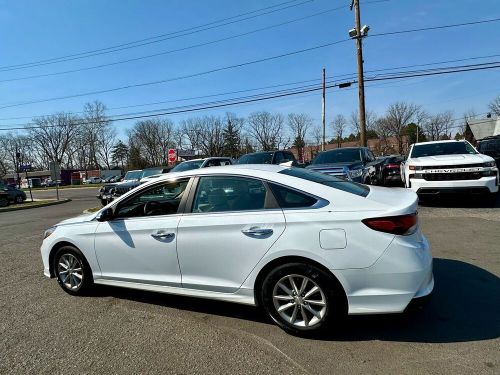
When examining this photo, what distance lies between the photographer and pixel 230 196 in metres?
3.69

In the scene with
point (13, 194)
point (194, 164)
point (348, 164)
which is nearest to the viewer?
point (348, 164)

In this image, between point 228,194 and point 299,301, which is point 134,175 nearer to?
point 228,194

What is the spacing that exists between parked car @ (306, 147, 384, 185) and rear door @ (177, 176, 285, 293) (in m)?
6.48

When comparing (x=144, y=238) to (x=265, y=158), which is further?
(x=265, y=158)

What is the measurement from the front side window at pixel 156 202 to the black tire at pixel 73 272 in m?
0.92

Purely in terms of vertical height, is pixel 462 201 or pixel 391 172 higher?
pixel 391 172

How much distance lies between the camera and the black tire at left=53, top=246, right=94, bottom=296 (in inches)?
180

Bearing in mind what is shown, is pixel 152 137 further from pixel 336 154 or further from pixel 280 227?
pixel 280 227

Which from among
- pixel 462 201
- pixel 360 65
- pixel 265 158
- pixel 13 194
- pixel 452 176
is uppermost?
pixel 360 65

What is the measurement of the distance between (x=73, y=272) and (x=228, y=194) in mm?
2597

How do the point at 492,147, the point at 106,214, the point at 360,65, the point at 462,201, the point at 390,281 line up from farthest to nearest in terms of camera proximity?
the point at 360,65 < the point at 492,147 < the point at 462,201 < the point at 106,214 < the point at 390,281

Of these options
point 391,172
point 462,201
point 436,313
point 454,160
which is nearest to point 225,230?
point 436,313

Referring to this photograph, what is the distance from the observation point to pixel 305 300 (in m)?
3.23

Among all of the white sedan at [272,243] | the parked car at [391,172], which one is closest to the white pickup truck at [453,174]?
the parked car at [391,172]
